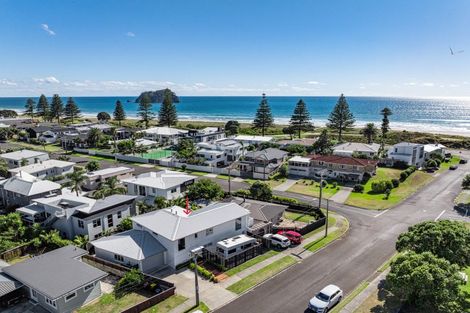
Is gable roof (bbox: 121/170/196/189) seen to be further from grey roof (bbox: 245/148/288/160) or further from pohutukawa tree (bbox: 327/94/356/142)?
pohutukawa tree (bbox: 327/94/356/142)

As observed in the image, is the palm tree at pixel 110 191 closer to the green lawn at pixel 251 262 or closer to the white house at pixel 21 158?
the green lawn at pixel 251 262

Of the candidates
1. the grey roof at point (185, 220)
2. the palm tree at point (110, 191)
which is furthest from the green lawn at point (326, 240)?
the palm tree at point (110, 191)

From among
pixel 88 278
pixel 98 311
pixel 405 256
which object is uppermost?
pixel 405 256

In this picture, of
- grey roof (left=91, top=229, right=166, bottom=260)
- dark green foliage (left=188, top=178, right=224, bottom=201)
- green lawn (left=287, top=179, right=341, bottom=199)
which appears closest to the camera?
grey roof (left=91, top=229, right=166, bottom=260)

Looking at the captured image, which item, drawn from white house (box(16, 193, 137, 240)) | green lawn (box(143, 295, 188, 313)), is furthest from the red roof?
green lawn (box(143, 295, 188, 313))

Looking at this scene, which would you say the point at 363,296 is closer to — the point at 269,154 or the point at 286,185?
the point at 286,185

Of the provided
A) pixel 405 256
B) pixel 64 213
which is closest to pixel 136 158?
pixel 64 213

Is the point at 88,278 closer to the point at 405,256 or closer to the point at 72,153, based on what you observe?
the point at 405,256
